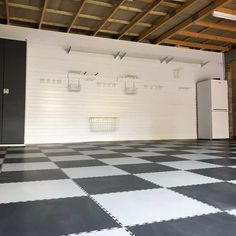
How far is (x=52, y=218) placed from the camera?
3.57 ft

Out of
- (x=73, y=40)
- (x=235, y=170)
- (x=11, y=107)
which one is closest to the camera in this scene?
(x=235, y=170)

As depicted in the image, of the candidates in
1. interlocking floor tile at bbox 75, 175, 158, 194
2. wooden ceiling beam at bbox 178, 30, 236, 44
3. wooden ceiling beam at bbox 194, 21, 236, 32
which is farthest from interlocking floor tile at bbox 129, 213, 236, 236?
wooden ceiling beam at bbox 178, 30, 236, 44

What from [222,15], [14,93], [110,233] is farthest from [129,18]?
[110,233]

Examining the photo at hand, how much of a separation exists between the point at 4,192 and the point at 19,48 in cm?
474

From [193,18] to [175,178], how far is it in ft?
17.6

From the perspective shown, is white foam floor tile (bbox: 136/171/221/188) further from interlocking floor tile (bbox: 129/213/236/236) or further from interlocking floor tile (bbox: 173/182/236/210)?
interlocking floor tile (bbox: 129/213/236/236)

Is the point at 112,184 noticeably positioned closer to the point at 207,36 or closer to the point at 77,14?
the point at 77,14

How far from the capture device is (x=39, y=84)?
6.48 m

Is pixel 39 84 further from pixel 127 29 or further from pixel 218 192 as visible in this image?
pixel 218 192

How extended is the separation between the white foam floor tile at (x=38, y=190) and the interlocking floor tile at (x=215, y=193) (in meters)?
0.64

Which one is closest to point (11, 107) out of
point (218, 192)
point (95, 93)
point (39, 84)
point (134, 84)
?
point (39, 84)

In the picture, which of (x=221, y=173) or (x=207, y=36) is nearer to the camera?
(x=221, y=173)

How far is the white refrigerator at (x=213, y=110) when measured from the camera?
25.3 feet

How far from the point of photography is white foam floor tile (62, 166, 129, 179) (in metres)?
2.05
